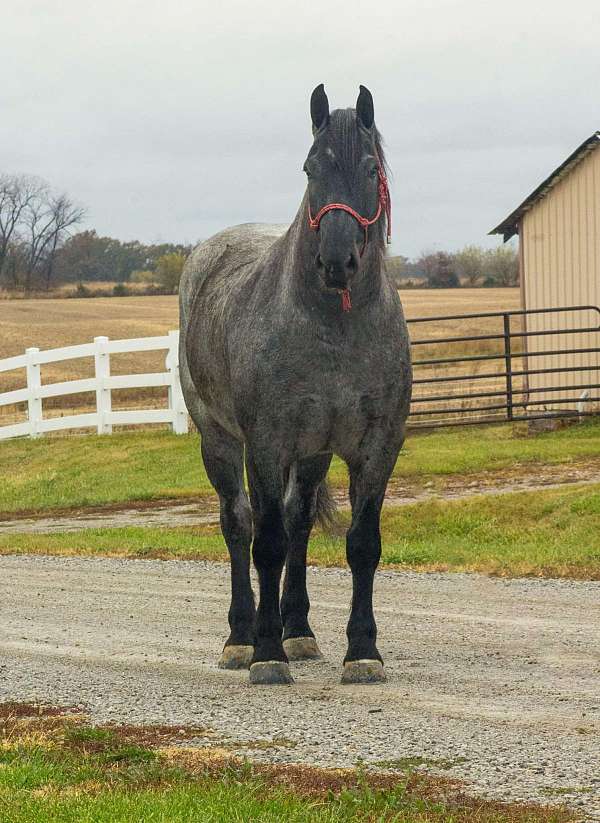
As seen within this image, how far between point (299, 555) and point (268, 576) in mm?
809

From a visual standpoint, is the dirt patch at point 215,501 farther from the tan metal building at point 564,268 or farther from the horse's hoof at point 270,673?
the horse's hoof at point 270,673

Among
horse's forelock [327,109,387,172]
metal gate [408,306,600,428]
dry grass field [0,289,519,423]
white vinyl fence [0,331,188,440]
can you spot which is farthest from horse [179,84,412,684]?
dry grass field [0,289,519,423]

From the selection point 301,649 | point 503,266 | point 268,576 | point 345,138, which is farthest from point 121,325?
point 345,138

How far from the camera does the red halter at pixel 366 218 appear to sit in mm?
6191

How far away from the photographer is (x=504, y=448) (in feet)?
60.1

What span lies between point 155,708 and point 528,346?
16.7 metres

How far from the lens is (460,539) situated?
12.4m

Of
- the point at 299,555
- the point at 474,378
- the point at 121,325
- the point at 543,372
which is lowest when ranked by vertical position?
the point at 299,555

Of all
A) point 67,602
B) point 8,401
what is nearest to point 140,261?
point 8,401

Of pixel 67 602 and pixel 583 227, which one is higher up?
pixel 583 227

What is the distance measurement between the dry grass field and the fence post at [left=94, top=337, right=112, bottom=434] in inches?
221

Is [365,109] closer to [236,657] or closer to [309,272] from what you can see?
[309,272]

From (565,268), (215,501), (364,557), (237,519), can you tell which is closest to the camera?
(364,557)

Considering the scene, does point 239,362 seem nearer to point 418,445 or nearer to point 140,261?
point 418,445
